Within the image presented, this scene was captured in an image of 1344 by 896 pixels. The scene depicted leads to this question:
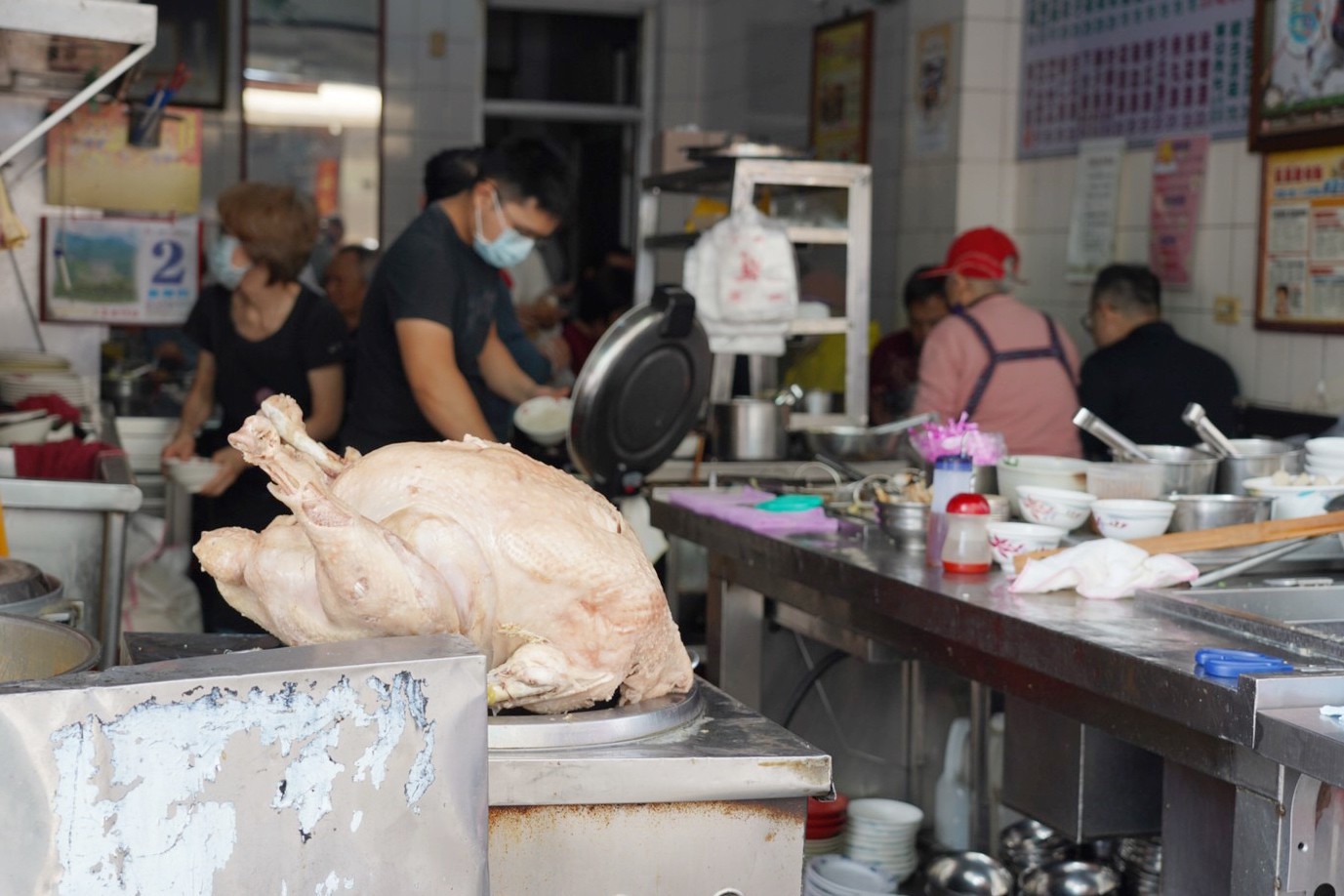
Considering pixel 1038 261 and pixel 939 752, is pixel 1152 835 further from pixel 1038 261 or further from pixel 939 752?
pixel 1038 261

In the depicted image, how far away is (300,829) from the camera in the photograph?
1222 millimetres

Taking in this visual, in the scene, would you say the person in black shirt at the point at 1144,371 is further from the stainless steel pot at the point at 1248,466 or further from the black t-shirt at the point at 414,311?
the black t-shirt at the point at 414,311

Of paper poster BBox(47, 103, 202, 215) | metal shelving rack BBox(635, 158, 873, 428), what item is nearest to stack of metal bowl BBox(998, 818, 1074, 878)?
metal shelving rack BBox(635, 158, 873, 428)

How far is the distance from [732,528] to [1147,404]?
2138 mm

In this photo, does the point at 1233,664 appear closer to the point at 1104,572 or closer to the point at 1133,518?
the point at 1104,572

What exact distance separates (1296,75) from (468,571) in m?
4.02

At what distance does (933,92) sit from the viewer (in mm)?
6348

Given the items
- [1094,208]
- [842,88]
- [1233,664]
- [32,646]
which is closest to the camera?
[32,646]

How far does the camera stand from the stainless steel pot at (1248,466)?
10.0 feet

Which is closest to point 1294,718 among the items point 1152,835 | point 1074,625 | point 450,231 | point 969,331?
point 1074,625

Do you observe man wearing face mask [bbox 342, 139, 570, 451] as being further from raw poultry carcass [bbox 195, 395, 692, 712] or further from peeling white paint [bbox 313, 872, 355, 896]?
peeling white paint [bbox 313, 872, 355, 896]

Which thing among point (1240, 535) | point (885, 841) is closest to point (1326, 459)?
point (1240, 535)

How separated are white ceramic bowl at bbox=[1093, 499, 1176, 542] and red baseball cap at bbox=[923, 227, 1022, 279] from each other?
240cm

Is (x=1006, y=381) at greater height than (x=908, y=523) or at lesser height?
greater
